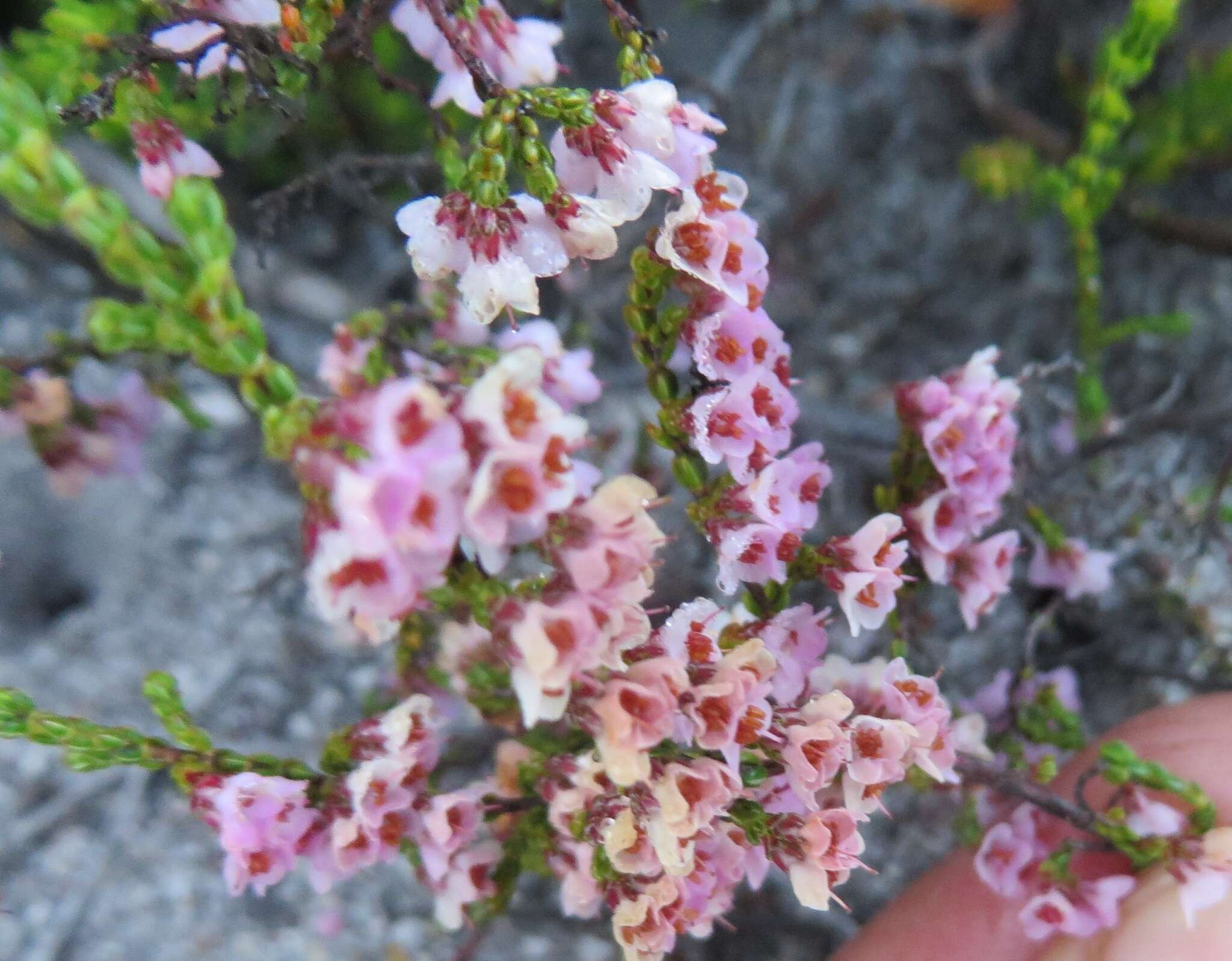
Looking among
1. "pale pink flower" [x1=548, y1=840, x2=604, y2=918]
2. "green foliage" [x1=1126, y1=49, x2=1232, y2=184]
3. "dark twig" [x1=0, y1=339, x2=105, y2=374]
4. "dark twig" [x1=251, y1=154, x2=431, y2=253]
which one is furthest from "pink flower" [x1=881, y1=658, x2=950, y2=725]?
"green foliage" [x1=1126, y1=49, x2=1232, y2=184]

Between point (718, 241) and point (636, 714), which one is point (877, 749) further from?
point (718, 241)

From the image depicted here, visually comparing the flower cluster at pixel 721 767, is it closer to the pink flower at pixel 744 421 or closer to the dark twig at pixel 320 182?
the pink flower at pixel 744 421

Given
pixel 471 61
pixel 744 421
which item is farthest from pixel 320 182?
pixel 744 421

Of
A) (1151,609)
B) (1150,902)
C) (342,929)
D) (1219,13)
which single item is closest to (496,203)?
(1150,902)

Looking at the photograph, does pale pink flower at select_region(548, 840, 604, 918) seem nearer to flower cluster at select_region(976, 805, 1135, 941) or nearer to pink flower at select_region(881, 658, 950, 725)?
pink flower at select_region(881, 658, 950, 725)

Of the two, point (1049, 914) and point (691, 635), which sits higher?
point (691, 635)

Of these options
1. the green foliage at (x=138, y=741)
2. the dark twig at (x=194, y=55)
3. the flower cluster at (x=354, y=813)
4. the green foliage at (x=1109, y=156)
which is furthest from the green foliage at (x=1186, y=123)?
the green foliage at (x=138, y=741)
